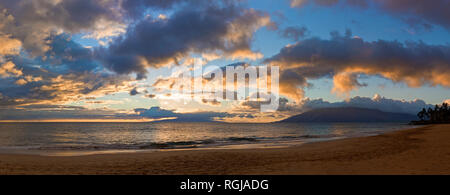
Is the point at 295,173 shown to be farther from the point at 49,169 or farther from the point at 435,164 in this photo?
the point at 49,169

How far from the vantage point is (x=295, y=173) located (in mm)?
11703

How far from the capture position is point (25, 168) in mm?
→ 13992

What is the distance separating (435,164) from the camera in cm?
1309
